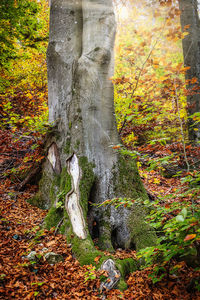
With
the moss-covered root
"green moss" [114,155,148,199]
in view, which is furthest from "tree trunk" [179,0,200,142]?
the moss-covered root

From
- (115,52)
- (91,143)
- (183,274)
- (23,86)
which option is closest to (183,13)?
(115,52)

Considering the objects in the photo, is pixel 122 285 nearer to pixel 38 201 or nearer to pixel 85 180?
pixel 85 180

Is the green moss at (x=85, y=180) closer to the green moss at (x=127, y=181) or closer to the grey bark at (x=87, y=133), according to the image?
the grey bark at (x=87, y=133)

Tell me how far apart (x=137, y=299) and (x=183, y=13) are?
25.2ft

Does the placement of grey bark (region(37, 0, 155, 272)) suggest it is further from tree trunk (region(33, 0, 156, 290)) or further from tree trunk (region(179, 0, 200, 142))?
tree trunk (region(179, 0, 200, 142))

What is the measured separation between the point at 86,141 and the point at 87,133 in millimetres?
164

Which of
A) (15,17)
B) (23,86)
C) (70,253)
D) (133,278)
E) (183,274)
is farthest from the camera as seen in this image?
(23,86)

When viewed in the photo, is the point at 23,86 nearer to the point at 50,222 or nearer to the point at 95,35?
the point at 95,35

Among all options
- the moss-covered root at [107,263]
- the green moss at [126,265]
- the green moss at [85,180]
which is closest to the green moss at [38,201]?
the green moss at [85,180]

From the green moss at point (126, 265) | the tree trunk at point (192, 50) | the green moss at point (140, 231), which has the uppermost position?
the tree trunk at point (192, 50)

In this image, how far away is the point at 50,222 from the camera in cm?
334

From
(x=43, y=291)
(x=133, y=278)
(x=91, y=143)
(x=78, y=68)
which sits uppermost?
(x=78, y=68)

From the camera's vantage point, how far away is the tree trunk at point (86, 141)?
3.20 meters

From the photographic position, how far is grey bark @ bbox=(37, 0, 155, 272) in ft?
10.6
